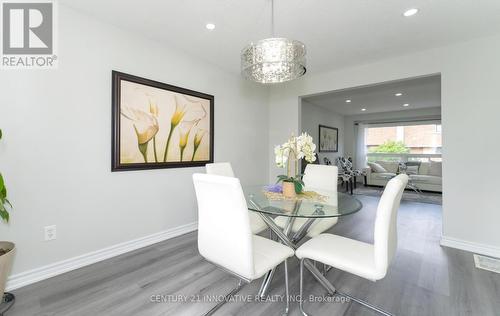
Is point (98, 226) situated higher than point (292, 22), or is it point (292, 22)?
point (292, 22)

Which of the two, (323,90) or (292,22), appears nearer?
(292,22)

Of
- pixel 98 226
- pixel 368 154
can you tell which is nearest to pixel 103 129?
pixel 98 226

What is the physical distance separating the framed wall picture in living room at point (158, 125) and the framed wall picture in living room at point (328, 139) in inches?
163

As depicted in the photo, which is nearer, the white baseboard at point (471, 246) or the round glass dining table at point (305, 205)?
the round glass dining table at point (305, 205)

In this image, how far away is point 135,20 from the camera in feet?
7.30

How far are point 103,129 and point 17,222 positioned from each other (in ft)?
3.30

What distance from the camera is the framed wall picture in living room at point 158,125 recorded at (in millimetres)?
2330

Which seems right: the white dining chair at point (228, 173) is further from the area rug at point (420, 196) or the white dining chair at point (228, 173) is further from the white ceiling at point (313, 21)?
the area rug at point (420, 196)

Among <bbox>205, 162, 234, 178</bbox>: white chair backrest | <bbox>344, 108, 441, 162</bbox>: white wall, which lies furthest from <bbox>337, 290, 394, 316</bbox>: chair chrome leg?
<bbox>344, 108, 441, 162</bbox>: white wall

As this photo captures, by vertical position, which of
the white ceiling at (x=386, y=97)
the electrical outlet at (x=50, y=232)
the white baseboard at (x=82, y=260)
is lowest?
the white baseboard at (x=82, y=260)

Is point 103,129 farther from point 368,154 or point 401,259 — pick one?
point 368,154

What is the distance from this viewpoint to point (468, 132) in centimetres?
260

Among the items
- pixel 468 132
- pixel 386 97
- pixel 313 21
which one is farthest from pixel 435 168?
pixel 313 21

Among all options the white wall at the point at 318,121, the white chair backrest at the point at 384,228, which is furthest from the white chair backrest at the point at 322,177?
the white wall at the point at 318,121
